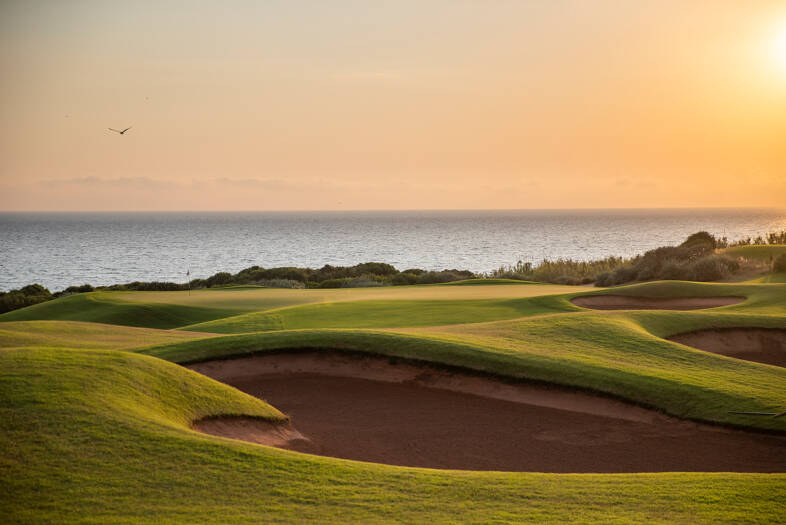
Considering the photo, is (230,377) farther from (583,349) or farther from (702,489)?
(702,489)

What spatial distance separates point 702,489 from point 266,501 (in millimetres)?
5142

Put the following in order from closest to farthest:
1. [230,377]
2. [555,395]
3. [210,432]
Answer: [210,432]
[555,395]
[230,377]

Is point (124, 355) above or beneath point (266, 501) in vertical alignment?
above

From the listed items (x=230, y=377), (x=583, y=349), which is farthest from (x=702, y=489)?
(x=230, y=377)

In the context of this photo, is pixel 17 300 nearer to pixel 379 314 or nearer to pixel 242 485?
pixel 379 314

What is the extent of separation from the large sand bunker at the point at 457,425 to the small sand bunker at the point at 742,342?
6786mm

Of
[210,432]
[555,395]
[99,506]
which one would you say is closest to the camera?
[99,506]

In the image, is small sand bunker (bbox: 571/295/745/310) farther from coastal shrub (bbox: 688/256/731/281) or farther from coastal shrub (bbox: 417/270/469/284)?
coastal shrub (bbox: 417/270/469/284)

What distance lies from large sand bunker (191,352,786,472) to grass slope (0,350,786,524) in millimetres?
2011

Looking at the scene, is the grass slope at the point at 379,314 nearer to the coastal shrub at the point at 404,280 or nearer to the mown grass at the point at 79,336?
the mown grass at the point at 79,336

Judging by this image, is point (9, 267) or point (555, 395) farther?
point (9, 267)

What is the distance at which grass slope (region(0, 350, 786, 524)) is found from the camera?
682 centimetres

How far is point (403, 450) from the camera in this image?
1090 cm

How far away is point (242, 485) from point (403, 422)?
5.12 m
